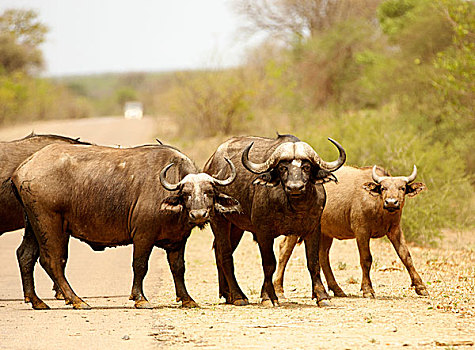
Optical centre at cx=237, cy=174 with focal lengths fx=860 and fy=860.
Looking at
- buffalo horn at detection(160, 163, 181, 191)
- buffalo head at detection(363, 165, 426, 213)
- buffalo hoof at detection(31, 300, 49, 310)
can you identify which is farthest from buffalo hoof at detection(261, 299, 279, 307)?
buffalo hoof at detection(31, 300, 49, 310)

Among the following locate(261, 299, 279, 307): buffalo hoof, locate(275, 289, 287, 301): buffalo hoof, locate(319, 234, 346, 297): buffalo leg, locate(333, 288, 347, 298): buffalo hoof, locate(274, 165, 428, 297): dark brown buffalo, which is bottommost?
locate(275, 289, 287, 301): buffalo hoof

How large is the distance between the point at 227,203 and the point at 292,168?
94 centimetres

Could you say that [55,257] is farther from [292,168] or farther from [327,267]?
[327,267]

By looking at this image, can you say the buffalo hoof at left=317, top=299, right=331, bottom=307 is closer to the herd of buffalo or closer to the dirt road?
the herd of buffalo

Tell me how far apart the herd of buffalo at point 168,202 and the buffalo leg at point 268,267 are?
0.5 inches

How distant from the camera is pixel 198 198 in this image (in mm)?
10078

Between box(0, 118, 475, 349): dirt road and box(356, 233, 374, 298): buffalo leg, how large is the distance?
0.53ft

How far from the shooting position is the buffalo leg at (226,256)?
11.1m

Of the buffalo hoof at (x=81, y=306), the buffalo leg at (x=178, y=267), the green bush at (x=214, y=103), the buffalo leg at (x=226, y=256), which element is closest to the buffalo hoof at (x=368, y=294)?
the buffalo leg at (x=226, y=256)

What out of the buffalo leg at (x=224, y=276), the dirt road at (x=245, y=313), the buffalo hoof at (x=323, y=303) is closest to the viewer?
the dirt road at (x=245, y=313)

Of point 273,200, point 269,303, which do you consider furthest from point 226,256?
point 273,200

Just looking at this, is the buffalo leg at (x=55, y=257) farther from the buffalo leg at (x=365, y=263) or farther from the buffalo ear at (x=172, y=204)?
the buffalo leg at (x=365, y=263)

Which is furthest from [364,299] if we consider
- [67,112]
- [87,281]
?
[67,112]

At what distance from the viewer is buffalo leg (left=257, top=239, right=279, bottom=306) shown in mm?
10773
